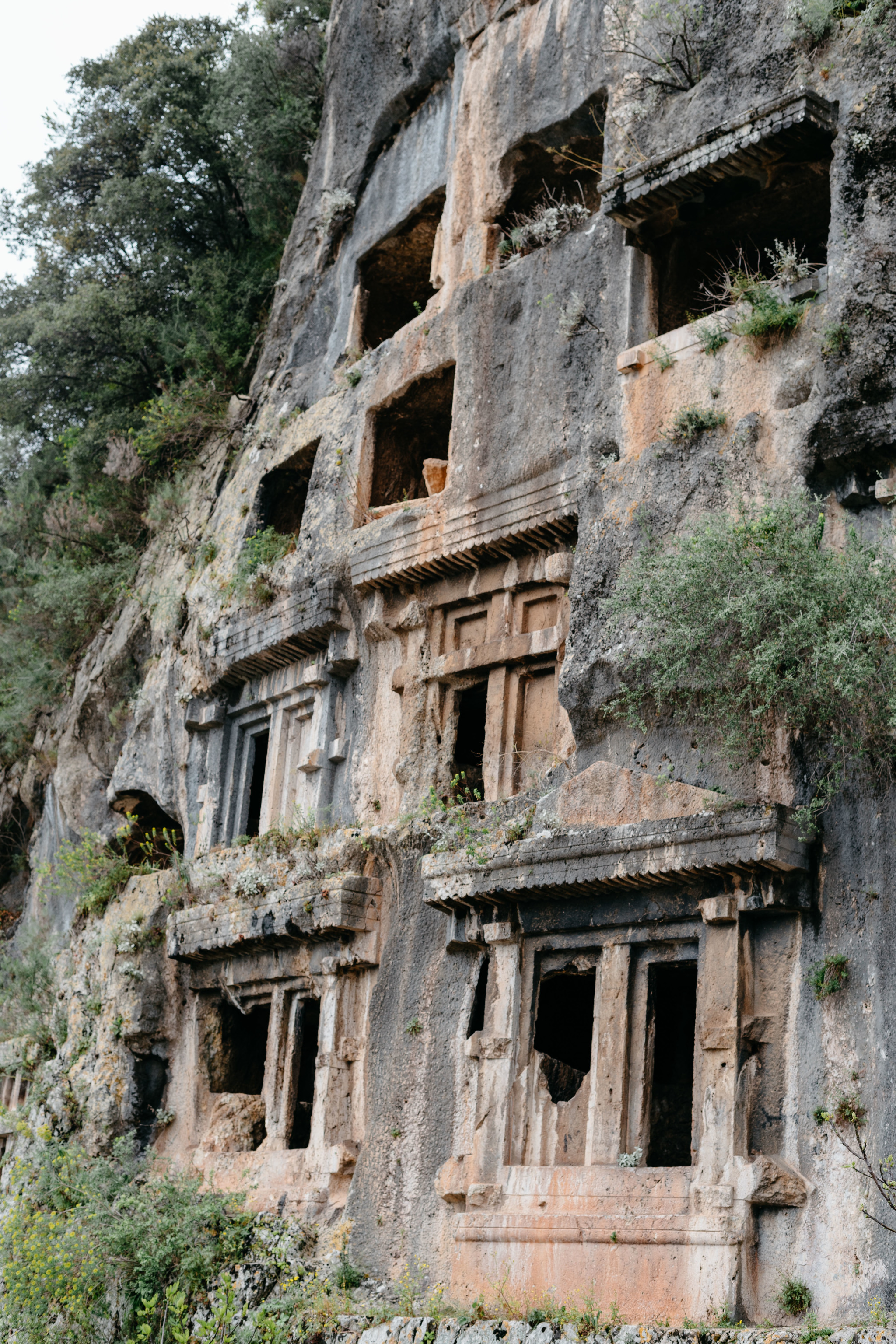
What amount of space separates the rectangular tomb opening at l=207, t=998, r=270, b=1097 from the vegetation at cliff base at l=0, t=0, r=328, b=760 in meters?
6.52

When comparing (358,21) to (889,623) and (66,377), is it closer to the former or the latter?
(66,377)

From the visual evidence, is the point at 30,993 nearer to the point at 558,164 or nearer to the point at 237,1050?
the point at 237,1050

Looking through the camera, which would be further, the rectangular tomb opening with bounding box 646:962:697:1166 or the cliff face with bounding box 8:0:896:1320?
the rectangular tomb opening with bounding box 646:962:697:1166

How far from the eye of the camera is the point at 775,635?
929cm

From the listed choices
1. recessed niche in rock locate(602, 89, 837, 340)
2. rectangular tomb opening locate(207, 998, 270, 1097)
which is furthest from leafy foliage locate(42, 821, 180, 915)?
recessed niche in rock locate(602, 89, 837, 340)

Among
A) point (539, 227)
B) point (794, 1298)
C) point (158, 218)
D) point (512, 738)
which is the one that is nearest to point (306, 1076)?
point (512, 738)

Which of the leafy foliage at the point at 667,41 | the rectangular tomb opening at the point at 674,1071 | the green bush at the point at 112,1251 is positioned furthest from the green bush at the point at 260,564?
the rectangular tomb opening at the point at 674,1071

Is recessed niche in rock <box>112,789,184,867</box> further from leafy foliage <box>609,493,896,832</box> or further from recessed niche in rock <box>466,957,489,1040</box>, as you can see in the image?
leafy foliage <box>609,493,896,832</box>

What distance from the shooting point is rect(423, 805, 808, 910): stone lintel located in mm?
9070

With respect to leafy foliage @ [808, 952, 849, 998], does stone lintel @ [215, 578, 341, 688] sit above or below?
above

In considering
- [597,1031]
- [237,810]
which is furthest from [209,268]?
[597,1031]

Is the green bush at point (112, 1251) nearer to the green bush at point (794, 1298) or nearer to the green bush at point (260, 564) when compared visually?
the green bush at point (794, 1298)

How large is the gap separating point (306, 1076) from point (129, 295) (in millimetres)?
11634

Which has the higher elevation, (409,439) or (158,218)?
(158,218)
